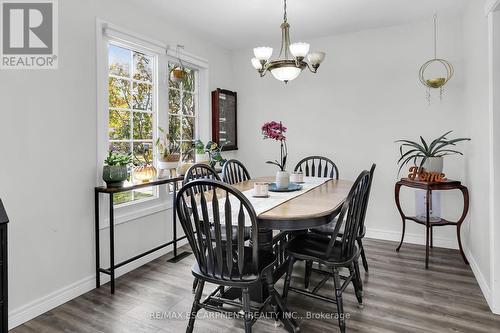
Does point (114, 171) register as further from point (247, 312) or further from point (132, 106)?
point (247, 312)

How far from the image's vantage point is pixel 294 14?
3.43 metres

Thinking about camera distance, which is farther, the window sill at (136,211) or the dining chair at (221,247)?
the window sill at (136,211)

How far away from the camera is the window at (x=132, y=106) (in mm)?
3021

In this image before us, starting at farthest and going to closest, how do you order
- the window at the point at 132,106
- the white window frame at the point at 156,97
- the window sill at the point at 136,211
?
1. the window at the point at 132,106
2. the window sill at the point at 136,211
3. the white window frame at the point at 156,97

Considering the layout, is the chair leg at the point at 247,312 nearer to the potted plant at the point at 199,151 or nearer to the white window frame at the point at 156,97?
the white window frame at the point at 156,97

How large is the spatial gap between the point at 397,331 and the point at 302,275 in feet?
3.23

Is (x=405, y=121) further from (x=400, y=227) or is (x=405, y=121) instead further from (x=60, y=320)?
(x=60, y=320)

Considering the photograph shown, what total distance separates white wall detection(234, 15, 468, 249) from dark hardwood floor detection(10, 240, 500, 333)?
41.9 inches

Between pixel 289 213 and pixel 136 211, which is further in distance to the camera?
pixel 136 211

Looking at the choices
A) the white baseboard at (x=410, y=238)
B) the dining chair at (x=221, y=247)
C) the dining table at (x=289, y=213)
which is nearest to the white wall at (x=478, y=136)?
the white baseboard at (x=410, y=238)

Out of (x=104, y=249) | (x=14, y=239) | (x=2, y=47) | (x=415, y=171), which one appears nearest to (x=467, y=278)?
(x=415, y=171)

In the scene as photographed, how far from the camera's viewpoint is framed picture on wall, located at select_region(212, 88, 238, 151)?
4359 mm

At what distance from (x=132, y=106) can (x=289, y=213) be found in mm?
2114

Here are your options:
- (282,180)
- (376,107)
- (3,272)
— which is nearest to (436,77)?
(376,107)
